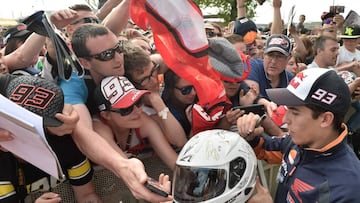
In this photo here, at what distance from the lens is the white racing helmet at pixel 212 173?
1.98m

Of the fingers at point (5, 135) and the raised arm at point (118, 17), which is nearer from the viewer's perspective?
the fingers at point (5, 135)

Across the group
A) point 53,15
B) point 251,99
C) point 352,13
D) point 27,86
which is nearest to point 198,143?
point 27,86

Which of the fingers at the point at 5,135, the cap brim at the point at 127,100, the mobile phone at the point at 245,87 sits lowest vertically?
the mobile phone at the point at 245,87

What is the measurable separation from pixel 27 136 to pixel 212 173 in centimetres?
95

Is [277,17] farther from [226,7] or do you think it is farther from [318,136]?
[226,7]

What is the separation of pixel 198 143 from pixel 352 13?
255 inches

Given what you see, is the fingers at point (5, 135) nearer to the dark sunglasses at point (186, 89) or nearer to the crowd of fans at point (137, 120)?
the crowd of fans at point (137, 120)

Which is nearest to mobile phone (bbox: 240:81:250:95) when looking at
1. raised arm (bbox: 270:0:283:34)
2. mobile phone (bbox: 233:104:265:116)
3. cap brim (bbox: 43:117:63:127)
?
mobile phone (bbox: 233:104:265:116)

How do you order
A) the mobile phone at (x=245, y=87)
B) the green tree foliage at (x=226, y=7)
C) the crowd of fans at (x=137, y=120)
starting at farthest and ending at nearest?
the green tree foliage at (x=226, y=7), the mobile phone at (x=245, y=87), the crowd of fans at (x=137, y=120)

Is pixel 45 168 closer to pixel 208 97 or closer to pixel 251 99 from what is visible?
pixel 208 97

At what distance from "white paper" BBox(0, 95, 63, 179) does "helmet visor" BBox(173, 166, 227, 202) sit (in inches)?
26.1

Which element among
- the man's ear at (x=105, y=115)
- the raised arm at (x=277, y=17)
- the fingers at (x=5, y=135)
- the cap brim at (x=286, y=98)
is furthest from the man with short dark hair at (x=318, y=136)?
the raised arm at (x=277, y=17)

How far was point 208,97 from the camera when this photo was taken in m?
2.53

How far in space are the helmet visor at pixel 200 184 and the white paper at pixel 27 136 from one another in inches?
26.1
